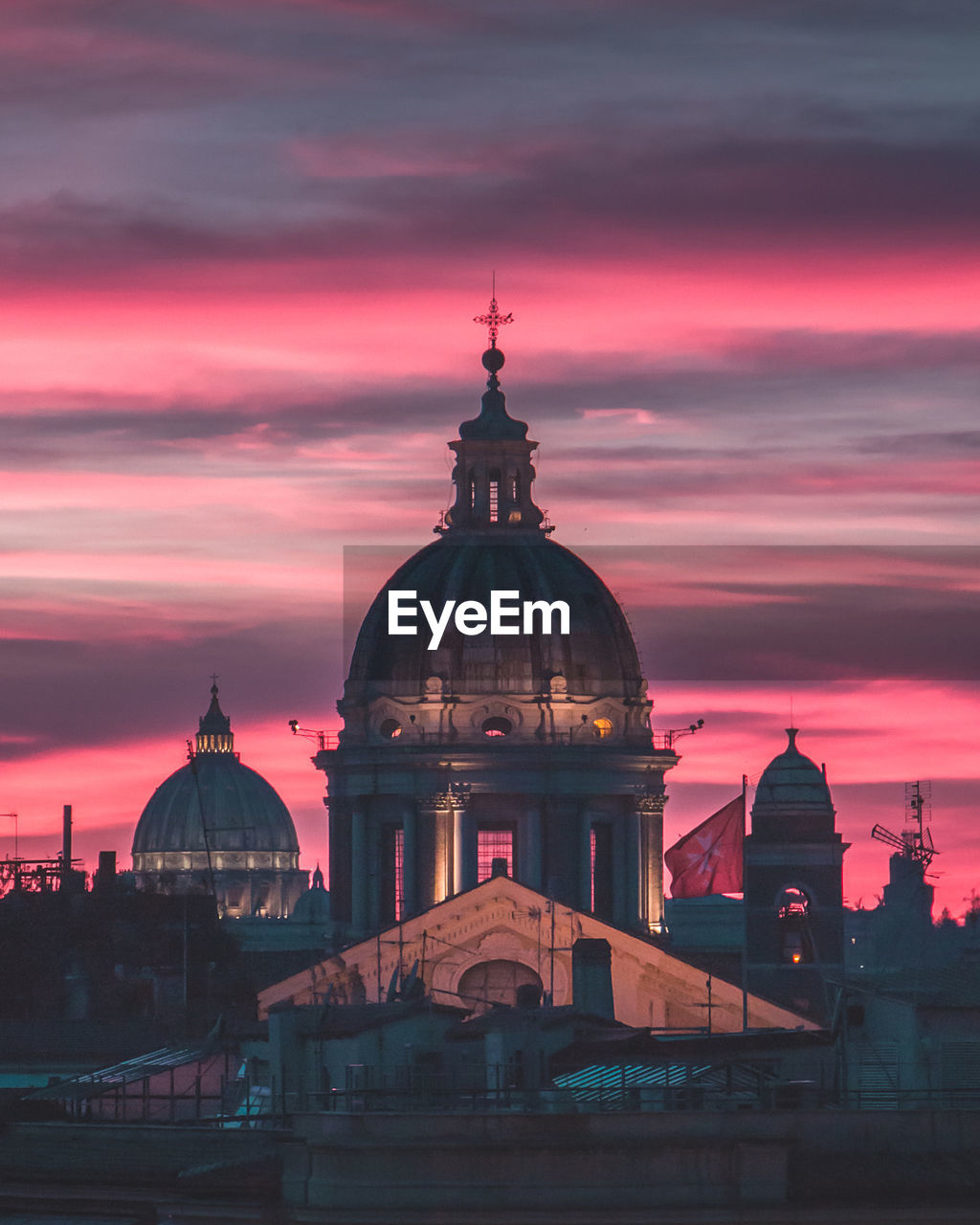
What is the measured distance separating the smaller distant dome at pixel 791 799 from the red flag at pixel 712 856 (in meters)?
54.0

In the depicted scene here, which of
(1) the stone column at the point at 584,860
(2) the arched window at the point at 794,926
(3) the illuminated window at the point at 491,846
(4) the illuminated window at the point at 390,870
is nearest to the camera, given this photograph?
(2) the arched window at the point at 794,926

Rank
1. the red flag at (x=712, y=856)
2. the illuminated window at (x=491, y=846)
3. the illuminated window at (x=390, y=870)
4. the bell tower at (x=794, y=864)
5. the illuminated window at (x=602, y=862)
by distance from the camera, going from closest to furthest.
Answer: the red flag at (x=712, y=856), the bell tower at (x=794, y=864), the illuminated window at (x=491, y=846), the illuminated window at (x=390, y=870), the illuminated window at (x=602, y=862)

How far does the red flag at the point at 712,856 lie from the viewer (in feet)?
420

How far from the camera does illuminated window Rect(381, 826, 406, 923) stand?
185375mm

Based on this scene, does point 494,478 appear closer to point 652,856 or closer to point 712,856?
point 652,856

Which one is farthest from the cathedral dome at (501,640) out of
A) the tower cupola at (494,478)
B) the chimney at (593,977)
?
the chimney at (593,977)

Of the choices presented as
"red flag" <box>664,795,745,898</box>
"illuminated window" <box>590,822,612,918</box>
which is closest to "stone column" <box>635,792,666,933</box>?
"illuminated window" <box>590,822,612,918</box>

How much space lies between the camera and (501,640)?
616ft

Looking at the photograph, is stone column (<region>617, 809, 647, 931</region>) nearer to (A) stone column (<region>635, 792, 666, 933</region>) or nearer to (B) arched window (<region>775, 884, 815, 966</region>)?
(A) stone column (<region>635, 792, 666, 933</region>)

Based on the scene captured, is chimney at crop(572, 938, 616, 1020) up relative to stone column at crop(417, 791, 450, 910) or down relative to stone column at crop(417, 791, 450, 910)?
down

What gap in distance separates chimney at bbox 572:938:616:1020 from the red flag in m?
3.83

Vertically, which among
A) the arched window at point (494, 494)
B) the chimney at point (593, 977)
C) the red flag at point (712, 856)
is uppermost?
the arched window at point (494, 494)

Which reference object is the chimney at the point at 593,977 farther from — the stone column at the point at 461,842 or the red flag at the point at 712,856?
the stone column at the point at 461,842

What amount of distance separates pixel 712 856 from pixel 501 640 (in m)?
59.7
